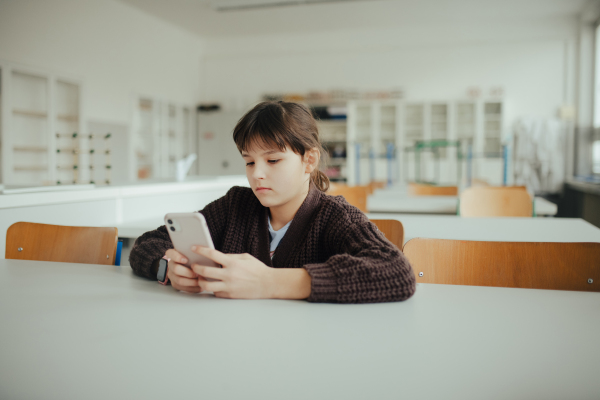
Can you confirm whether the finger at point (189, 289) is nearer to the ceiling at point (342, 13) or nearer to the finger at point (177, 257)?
the finger at point (177, 257)

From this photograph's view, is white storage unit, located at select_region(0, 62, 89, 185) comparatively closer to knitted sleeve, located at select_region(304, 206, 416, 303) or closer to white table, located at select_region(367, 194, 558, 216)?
white table, located at select_region(367, 194, 558, 216)

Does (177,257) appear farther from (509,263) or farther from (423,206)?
(423,206)

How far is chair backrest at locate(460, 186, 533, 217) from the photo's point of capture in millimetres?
2555

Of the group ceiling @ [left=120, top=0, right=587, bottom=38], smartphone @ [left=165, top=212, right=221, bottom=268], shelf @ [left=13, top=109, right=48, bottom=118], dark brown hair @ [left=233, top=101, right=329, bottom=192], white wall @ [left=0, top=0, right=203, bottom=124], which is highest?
ceiling @ [left=120, top=0, right=587, bottom=38]

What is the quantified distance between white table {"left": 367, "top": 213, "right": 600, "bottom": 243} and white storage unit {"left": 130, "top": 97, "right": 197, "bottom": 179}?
16.4 ft

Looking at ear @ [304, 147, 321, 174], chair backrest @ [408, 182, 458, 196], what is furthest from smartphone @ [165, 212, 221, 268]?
chair backrest @ [408, 182, 458, 196]

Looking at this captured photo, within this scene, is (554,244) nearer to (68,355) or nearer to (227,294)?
(227,294)

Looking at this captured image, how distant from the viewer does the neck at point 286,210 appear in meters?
1.09

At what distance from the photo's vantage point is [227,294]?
77 centimetres

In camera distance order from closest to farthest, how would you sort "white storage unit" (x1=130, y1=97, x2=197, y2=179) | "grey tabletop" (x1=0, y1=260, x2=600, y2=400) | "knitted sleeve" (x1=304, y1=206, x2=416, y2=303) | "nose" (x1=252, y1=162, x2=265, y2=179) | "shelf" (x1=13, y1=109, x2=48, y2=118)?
"grey tabletop" (x1=0, y1=260, x2=600, y2=400) → "knitted sleeve" (x1=304, y1=206, x2=416, y2=303) → "nose" (x1=252, y1=162, x2=265, y2=179) → "shelf" (x1=13, y1=109, x2=48, y2=118) → "white storage unit" (x1=130, y1=97, x2=197, y2=179)

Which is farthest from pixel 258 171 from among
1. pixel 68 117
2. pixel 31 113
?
pixel 68 117

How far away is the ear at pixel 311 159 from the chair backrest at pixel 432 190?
8.43 feet

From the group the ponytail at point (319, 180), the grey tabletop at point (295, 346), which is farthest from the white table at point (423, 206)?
the grey tabletop at point (295, 346)

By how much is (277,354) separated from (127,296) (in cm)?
39
